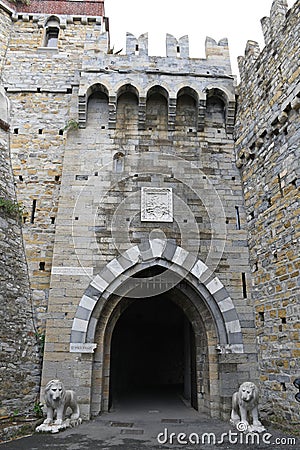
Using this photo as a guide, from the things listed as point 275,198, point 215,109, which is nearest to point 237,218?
point 275,198

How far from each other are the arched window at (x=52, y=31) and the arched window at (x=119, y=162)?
429 cm

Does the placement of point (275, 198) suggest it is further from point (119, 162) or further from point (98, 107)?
point (98, 107)

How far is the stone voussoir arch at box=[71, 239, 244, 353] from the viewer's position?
20.5 feet

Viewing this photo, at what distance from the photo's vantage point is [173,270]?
6.72 m

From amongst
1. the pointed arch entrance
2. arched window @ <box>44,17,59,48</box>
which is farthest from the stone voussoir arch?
arched window @ <box>44,17,59,48</box>

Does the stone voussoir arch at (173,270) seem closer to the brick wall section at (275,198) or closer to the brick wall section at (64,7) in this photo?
the brick wall section at (275,198)

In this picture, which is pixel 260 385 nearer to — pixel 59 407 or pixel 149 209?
pixel 59 407

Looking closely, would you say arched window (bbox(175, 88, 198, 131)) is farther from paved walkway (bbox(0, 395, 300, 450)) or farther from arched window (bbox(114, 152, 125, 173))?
paved walkway (bbox(0, 395, 300, 450))

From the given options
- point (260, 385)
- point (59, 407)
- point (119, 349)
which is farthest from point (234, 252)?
point (119, 349)

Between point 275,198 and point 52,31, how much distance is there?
25.1ft

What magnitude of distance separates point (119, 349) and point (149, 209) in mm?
5221

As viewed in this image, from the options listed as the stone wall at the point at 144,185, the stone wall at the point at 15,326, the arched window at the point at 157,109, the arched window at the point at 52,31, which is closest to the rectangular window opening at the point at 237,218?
the stone wall at the point at 144,185

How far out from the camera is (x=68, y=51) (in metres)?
9.27

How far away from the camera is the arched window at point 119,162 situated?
7535 mm
